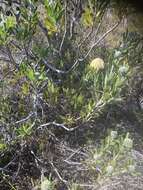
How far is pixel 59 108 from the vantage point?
231cm

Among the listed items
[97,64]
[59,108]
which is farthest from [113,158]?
[97,64]

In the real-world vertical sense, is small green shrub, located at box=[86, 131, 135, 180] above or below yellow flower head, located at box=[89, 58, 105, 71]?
below

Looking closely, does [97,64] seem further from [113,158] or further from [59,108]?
[113,158]

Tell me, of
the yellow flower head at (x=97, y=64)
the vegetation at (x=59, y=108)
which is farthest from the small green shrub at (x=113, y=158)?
the yellow flower head at (x=97, y=64)

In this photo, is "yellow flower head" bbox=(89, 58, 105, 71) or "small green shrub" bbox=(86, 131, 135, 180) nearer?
"small green shrub" bbox=(86, 131, 135, 180)

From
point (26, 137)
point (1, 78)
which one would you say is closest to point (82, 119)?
point (26, 137)

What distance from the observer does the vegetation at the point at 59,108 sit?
1.98 meters

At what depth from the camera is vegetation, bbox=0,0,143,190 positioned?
198cm

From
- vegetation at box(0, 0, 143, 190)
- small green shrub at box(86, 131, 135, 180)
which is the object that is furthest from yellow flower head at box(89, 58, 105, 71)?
small green shrub at box(86, 131, 135, 180)

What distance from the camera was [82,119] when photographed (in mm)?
2209

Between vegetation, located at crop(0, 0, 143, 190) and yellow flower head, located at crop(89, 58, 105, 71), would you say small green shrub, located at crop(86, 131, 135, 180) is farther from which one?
yellow flower head, located at crop(89, 58, 105, 71)

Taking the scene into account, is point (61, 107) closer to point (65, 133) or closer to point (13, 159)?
point (65, 133)

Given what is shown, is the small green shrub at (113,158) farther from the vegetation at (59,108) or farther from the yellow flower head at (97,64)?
the yellow flower head at (97,64)

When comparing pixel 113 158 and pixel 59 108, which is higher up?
pixel 59 108
